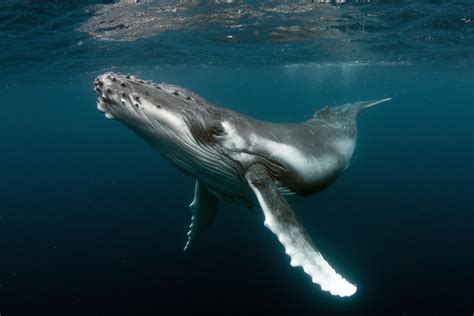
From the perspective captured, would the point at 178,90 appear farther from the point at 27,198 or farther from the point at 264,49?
the point at 264,49

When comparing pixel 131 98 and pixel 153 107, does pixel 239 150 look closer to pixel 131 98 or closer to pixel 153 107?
pixel 153 107

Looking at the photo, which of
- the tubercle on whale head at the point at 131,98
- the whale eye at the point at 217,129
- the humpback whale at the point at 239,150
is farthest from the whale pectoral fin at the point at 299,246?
the tubercle on whale head at the point at 131,98

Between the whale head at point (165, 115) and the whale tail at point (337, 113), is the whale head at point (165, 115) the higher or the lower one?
the higher one

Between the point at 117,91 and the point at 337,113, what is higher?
the point at 117,91

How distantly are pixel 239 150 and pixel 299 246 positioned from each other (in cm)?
156

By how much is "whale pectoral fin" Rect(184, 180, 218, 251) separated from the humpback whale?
1114 millimetres

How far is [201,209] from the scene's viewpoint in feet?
24.0

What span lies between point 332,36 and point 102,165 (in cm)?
1990

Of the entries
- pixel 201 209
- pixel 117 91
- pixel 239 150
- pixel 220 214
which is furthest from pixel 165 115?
pixel 220 214

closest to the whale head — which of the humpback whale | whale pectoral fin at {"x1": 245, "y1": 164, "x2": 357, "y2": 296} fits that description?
the humpback whale

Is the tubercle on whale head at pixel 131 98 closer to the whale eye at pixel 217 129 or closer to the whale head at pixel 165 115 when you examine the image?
the whale head at pixel 165 115

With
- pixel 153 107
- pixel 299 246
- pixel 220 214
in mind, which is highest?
pixel 153 107

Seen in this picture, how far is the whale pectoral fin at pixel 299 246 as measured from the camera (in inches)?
156

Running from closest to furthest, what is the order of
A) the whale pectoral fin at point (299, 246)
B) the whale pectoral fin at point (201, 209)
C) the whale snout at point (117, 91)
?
the whale snout at point (117, 91) → the whale pectoral fin at point (299, 246) → the whale pectoral fin at point (201, 209)
